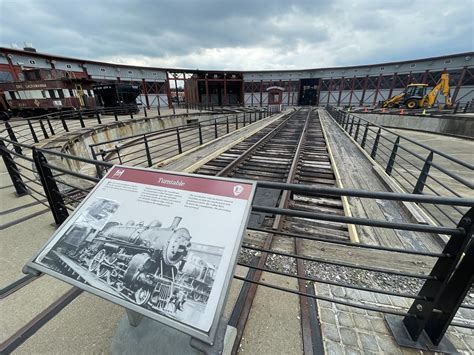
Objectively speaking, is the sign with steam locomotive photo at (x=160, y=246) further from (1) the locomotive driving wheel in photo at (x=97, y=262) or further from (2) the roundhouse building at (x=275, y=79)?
(2) the roundhouse building at (x=275, y=79)

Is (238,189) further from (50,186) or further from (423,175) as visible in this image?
(423,175)

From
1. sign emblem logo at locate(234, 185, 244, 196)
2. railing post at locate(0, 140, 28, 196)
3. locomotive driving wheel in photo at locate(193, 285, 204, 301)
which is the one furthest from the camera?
railing post at locate(0, 140, 28, 196)

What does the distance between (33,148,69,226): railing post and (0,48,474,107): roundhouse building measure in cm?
2489

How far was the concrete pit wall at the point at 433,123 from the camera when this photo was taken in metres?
14.9

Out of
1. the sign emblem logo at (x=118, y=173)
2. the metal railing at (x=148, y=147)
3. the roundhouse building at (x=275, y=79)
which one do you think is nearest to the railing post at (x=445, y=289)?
the sign emblem logo at (x=118, y=173)

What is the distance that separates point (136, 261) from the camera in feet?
3.95

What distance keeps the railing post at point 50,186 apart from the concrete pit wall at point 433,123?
21.7m

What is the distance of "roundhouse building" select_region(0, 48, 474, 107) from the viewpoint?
2563cm

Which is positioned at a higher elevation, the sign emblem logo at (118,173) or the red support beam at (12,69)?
the red support beam at (12,69)

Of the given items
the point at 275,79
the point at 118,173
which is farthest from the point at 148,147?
the point at 275,79

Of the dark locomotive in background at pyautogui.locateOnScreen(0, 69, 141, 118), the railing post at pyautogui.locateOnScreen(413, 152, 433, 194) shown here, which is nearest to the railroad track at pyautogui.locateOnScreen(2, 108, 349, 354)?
the railing post at pyautogui.locateOnScreen(413, 152, 433, 194)

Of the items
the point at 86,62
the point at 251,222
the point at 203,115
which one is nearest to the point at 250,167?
the point at 251,222

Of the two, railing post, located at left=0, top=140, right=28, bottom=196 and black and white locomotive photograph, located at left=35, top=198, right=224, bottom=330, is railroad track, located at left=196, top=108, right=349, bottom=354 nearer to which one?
black and white locomotive photograph, located at left=35, top=198, right=224, bottom=330

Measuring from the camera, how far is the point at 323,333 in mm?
1750
